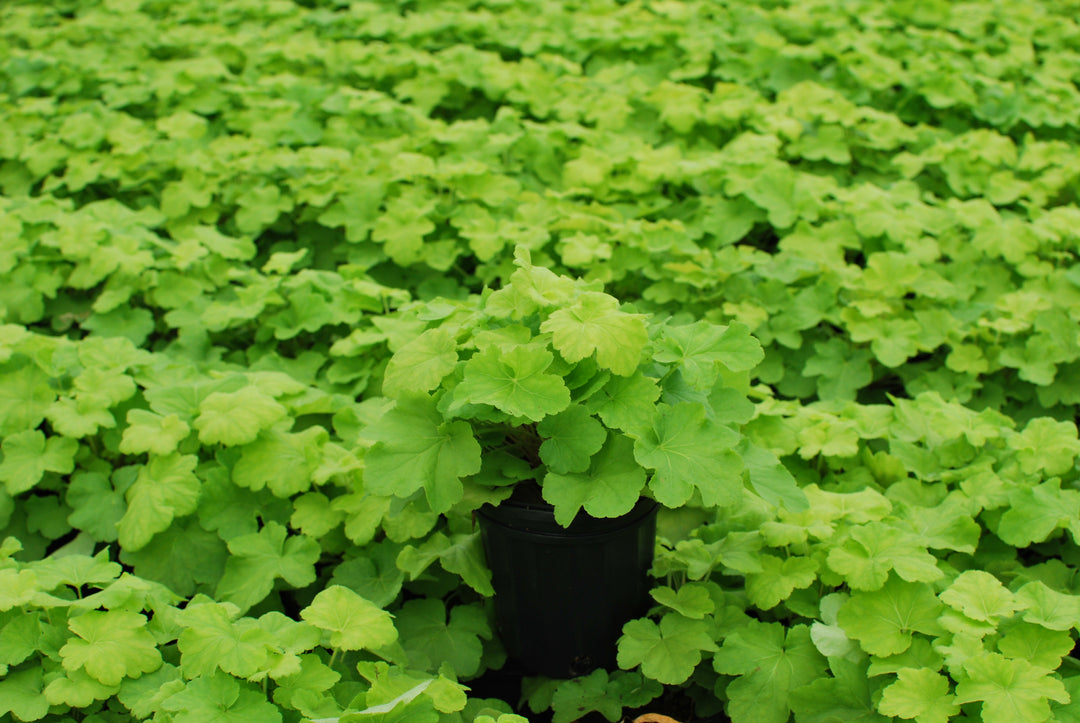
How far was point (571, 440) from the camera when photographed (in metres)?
1.83

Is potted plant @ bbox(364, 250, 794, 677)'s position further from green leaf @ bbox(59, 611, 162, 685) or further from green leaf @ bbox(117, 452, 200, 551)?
green leaf @ bbox(117, 452, 200, 551)

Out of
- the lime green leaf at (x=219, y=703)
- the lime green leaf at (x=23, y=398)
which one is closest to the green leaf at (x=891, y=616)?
the lime green leaf at (x=219, y=703)

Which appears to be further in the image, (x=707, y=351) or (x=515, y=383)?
(x=707, y=351)

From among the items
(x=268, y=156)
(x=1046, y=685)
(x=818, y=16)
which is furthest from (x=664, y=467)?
(x=818, y=16)

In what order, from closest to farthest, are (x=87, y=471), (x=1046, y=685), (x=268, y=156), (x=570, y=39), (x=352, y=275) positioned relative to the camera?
(x=1046, y=685), (x=87, y=471), (x=352, y=275), (x=268, y=156), (x=570, y=39)

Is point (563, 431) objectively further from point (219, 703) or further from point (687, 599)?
point (219, 703)

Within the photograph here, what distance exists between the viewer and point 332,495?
8.09 ft

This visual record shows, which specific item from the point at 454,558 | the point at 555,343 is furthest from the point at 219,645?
the point at 555,343

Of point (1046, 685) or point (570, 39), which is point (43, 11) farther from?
point (1046, 685)

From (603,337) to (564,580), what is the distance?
632 mm

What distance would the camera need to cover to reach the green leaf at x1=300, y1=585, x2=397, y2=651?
1820 millimetres

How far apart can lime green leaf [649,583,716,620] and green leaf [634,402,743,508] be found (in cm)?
37

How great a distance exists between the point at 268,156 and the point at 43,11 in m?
4.82

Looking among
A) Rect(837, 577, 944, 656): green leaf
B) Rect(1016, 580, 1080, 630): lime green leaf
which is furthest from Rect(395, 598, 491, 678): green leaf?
Rect(1016, 580, 1080, 630): lime green leaf
